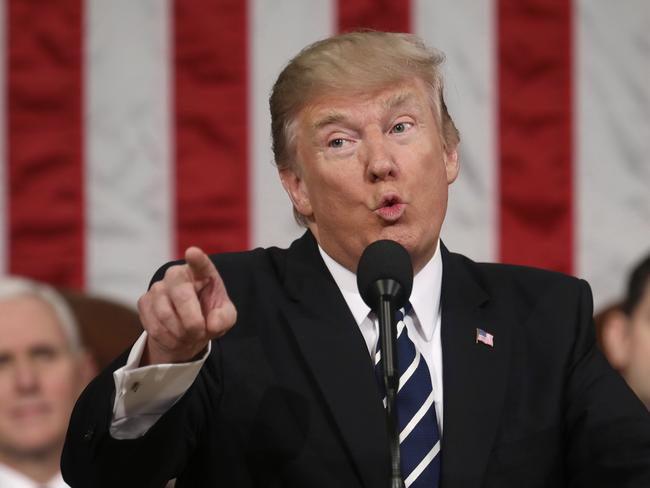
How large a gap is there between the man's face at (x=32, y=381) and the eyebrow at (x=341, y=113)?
1387 mm

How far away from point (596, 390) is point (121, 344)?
165 centimetres

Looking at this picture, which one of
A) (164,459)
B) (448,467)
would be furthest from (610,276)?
(164,459)

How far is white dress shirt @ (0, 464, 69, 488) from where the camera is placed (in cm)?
298

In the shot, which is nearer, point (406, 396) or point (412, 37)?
point (406, 396)

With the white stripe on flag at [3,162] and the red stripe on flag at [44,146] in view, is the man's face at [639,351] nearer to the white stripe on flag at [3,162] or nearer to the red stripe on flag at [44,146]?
the red stripe on flag at [44,146]

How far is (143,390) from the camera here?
5.05 ft

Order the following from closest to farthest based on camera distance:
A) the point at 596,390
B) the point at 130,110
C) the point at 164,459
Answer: the point at 164,459 < the point at 596,390 < the point at 130,110

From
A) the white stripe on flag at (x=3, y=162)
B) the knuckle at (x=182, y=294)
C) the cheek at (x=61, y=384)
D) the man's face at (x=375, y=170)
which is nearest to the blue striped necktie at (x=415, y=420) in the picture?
the man's face at (x=375, y=170)

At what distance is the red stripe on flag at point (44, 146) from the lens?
320 centimetres

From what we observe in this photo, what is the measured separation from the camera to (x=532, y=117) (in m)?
3.46

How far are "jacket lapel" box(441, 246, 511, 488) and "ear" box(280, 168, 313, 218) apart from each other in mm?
264

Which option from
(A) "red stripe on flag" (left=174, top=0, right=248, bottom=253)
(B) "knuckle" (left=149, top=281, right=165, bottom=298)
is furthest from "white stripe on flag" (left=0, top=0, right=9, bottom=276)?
(B) "knuckle" (left=149, top=281, right=165, bottom=298)

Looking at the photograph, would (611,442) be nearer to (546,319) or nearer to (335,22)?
(546,319)

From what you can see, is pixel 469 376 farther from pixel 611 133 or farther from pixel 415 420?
A: pixel 611 133
